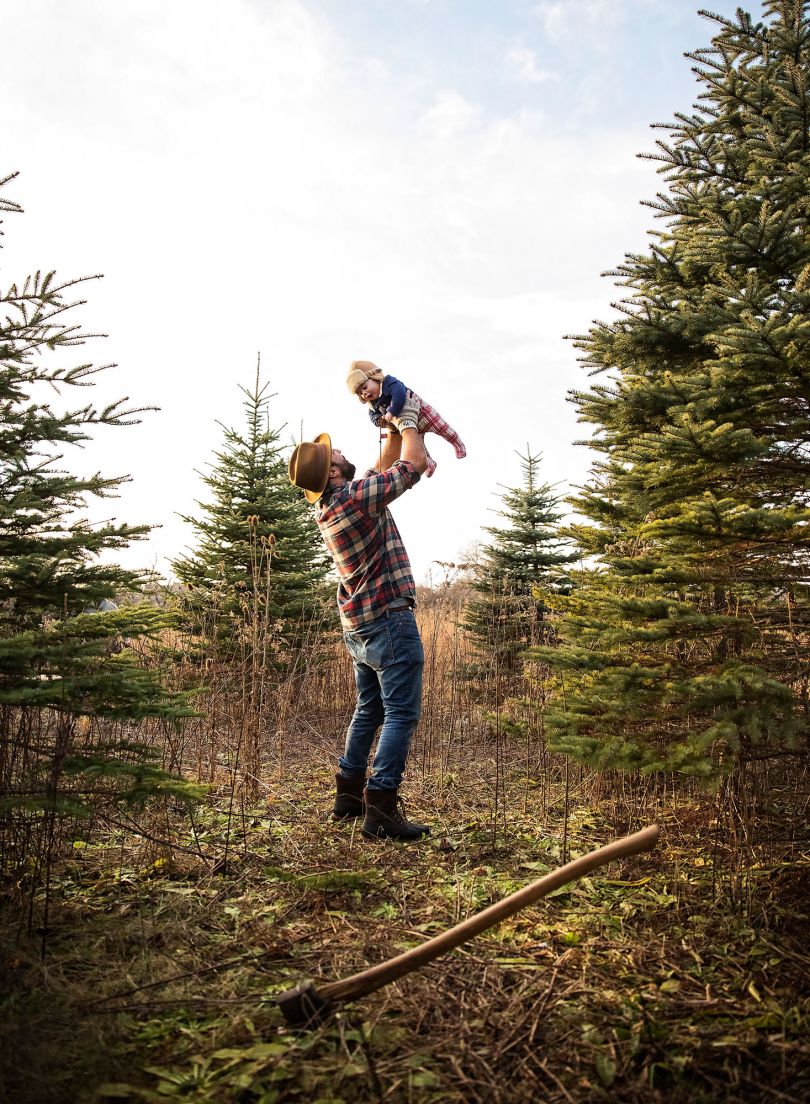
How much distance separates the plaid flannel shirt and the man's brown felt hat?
0.40 ft

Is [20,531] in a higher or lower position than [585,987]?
higher

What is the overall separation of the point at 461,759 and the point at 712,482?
3890mm

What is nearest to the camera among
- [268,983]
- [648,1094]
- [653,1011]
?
[648,1094]

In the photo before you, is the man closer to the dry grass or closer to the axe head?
the dry grass

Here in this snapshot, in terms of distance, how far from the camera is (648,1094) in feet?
5.83

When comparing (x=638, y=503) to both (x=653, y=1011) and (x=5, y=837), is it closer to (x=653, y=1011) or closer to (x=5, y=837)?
(x=653, y=1011)

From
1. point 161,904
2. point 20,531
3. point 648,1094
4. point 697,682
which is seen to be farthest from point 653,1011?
point 20,531

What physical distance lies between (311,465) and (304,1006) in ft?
8.66

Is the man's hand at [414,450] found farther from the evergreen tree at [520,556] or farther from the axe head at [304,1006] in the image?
the evergreen tree at [520,556]

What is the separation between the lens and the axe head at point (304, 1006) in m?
2.01

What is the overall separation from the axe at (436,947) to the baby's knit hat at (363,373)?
2862mm

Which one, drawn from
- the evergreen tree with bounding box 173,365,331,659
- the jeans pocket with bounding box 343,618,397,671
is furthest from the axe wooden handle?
the evergreen tree with bounding box 173,365,331,659

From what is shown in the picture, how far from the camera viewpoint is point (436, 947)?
1963mm

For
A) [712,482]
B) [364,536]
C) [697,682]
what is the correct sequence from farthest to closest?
[364,536] < [712,482] < [697,682]
